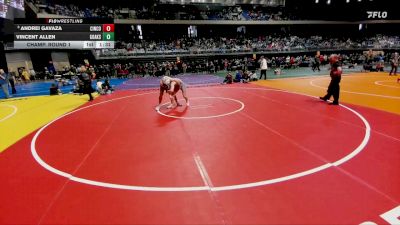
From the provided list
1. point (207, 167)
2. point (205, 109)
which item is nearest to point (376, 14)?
point (205, 109)

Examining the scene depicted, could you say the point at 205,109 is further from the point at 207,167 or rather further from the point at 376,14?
the point at 376,14

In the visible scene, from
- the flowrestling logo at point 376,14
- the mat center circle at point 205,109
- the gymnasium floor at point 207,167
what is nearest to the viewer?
the gymnasium floor at point 207,167

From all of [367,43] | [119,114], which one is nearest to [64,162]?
[119,114]

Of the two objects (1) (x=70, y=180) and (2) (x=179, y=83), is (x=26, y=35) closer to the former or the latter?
(2) (x=179, y=83)

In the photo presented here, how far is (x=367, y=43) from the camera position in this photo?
121ft

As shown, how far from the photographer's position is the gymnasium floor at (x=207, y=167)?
3.41 metres
